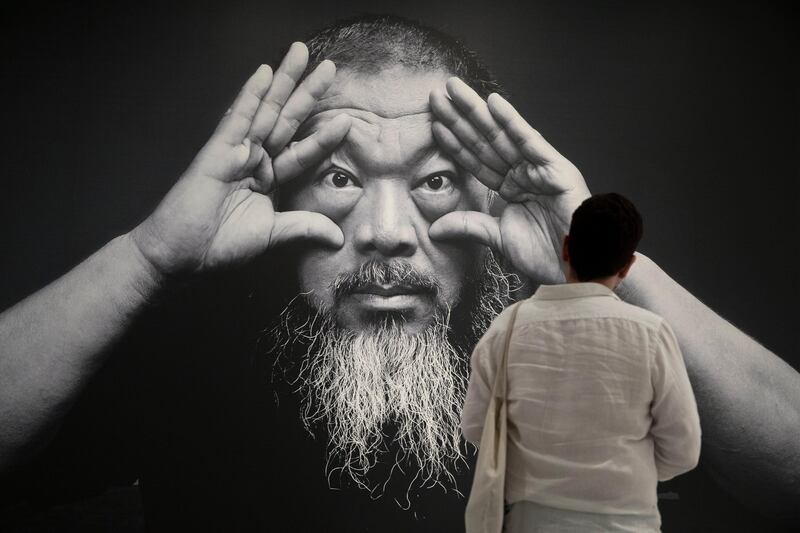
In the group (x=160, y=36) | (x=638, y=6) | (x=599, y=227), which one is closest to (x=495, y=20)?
(x=638, y=6)

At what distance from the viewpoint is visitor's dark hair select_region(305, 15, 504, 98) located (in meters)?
2.79

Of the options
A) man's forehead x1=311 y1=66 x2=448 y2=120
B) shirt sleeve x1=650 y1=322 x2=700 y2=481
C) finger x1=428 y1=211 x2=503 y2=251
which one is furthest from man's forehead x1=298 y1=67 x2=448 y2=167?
shirt sleeve x1=650 y1=322 x2=700 y2=481

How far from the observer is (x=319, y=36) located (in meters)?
2.84

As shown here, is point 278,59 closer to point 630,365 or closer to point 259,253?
point 259,253

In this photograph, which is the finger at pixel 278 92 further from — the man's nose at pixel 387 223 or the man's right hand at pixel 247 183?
the man's nose at pixel 387 223

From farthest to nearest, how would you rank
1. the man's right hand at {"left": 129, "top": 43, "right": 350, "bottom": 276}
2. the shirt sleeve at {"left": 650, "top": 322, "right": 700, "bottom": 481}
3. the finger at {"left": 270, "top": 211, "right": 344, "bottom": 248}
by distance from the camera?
the finger at {"left": 270, "top": 211, "right": 344, "bottom": 248} < the man's right hand at {"left": 129, "top": 43, "right": 350, "bottom": 276} < the shirt sleeve at {"left": 650, "top": 322, "right": 700, "bottom": 481}

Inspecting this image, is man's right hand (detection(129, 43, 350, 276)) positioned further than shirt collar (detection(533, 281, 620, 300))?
Yes

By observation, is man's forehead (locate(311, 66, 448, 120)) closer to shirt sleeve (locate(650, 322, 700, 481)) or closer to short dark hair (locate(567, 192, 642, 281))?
short dark hair (locate(567, 192, 642, 281))

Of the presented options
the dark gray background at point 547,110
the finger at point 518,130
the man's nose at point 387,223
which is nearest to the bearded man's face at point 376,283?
the man's nose at point 387,223

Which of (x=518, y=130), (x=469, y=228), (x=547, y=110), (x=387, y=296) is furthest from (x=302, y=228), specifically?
(x=547, y=110)

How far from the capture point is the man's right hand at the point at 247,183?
262 cm

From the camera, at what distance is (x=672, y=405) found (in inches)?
47.3

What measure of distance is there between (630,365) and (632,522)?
0.26 metres

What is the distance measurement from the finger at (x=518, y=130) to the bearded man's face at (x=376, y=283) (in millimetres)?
246
